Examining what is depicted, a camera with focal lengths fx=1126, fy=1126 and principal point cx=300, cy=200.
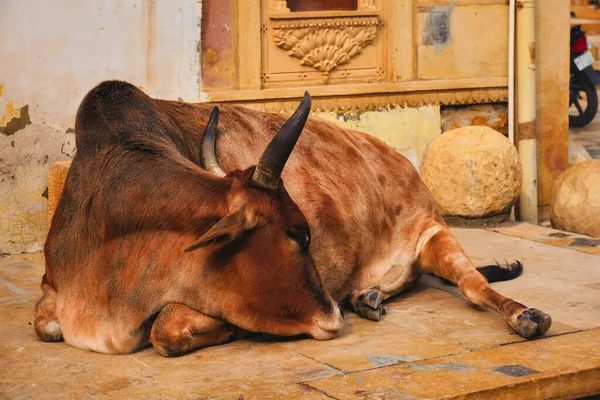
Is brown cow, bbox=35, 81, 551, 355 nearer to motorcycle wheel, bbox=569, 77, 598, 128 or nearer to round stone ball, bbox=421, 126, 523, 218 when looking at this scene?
round stone ball, bbox=421, 126, 523, 218

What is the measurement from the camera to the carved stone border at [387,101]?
323 inches

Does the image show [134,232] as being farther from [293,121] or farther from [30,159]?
[30,159]

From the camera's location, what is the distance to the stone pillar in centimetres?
920

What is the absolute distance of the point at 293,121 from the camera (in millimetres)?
4660

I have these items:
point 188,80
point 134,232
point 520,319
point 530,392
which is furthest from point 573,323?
point 188,80

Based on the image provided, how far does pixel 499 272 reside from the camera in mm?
6328

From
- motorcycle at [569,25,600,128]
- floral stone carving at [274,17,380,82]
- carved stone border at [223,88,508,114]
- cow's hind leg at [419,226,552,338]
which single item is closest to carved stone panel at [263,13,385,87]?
floral stone carving at [274,17,380,82]

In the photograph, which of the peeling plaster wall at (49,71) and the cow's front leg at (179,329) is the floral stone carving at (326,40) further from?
the cow's front leg at (179,329)

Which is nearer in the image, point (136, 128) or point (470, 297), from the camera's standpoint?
point (136, 128)

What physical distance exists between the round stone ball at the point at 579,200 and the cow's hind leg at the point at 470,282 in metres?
2.20

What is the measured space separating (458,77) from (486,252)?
6.90 ft

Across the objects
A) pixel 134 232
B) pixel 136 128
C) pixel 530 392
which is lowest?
pixel 530 392

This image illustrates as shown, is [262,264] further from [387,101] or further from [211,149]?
[387,101]

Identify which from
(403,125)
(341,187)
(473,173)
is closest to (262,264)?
(341,187)
